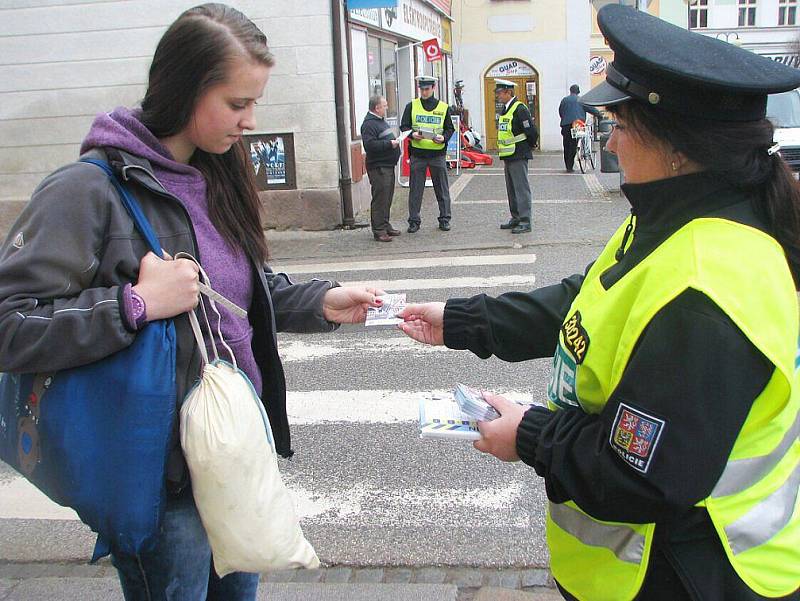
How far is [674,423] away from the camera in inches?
51.8

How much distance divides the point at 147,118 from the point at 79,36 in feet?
35.4

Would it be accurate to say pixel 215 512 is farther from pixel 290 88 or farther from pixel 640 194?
pixel 290 88

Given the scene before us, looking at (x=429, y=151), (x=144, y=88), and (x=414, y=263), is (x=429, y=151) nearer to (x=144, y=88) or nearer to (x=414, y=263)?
(x=414, y=263)

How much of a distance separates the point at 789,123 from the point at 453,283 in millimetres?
8460

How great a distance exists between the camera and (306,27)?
10969 mm

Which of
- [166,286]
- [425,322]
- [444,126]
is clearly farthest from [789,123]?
[166,286]

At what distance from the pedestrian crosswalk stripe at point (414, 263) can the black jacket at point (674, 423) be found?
24.0 feet

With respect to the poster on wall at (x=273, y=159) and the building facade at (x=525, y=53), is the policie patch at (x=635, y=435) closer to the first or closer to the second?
the poster on wall at (x=273, y=159)

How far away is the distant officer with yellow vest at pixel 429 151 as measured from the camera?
37.1ft

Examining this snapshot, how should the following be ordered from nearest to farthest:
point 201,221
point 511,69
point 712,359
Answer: point 712,359 < point 201,221 < point 511,69

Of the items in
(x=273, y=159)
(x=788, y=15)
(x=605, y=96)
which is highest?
(x=788, y=15)

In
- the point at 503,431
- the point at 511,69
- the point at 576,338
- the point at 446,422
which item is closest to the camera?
the point at 576,338

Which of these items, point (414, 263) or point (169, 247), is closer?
point (169, 247)

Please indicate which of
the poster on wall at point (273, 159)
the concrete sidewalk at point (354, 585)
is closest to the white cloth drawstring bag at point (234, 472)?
the concrete sidewalk at point (354, 585)
